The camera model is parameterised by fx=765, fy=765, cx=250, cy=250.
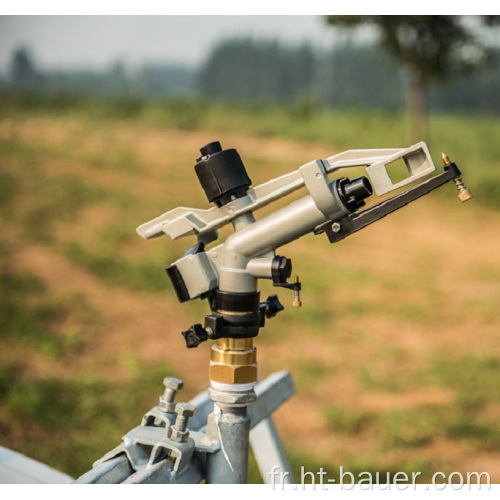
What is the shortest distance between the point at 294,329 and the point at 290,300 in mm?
415

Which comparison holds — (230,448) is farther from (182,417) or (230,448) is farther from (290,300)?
(290,300)

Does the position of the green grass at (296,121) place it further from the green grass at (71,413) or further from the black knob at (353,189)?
the black knob at (353,189)

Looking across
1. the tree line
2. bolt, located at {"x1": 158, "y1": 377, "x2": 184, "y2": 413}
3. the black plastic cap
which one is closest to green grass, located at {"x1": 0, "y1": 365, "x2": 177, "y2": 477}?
bolt, located at {"x1": 158, "y1": 377, "x2": 184, "y2": 413}

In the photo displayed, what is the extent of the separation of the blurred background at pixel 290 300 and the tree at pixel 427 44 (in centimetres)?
2

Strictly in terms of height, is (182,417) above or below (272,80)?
below

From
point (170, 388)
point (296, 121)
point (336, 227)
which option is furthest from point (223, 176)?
point (296, 121)

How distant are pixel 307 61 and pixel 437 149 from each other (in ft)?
25.1

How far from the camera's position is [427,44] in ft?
31.4

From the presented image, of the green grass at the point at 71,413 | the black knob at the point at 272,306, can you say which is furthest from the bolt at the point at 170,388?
the green grass at the point at 71,413

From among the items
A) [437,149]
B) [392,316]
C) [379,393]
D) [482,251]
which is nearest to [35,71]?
[437,149]

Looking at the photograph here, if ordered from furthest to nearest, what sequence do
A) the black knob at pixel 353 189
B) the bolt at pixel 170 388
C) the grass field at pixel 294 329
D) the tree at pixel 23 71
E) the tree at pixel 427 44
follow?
the tree at pixel 23 71 → the tree at pixel 427 44 → the grass field at pixel 294 329 → the bolt at pixel 170 388 → the black knob at pixel 353 189

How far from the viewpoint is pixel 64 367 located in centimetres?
367

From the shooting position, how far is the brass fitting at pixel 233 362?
3.63ft
